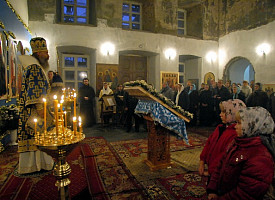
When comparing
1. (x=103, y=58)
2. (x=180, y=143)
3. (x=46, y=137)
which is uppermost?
(x=103, y=58)

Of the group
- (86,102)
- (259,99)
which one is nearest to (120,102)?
(86,102)

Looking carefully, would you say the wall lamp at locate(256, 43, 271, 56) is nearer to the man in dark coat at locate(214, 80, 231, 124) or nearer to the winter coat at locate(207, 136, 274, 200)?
the man in dark coat at locate(214, 80, 231, 124)

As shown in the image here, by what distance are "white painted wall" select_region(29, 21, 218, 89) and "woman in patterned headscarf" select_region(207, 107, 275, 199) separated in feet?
25.0

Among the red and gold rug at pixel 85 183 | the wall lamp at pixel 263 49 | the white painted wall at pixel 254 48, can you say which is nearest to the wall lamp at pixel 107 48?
the red and gold rug at pixel 85 183

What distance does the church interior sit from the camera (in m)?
2.86

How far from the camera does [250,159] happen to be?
1353mm

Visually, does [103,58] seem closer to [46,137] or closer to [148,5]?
[148,5]

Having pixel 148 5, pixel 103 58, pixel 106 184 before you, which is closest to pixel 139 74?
pixel 103 58

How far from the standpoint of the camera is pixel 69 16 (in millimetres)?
8727

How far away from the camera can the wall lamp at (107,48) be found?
845 cm

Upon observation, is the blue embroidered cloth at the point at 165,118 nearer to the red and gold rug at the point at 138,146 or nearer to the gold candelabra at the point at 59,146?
the red and gold rug at the point at 138,146

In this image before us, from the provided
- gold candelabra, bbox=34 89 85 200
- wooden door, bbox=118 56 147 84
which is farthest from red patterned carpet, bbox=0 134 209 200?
wooden door, bbox=118 56 147 84

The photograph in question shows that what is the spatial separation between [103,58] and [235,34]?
6919mm

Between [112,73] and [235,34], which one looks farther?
[235,34]
